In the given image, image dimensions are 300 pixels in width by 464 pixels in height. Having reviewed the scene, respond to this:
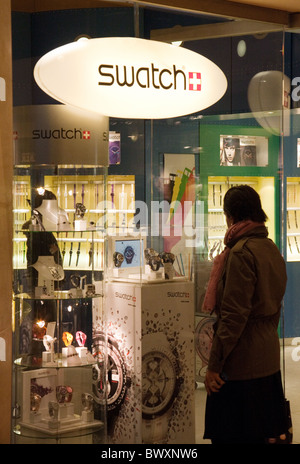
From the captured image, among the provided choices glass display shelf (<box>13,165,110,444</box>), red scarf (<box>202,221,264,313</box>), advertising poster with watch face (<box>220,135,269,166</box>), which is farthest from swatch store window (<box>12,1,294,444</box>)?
red scarf (<box>202,221,264,313</box>)

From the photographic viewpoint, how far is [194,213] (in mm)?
4438

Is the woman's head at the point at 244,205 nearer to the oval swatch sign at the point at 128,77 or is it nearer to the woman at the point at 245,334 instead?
the woman at the point at 245,334

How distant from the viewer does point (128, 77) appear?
11.9 ft

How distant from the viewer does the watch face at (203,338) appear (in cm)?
422

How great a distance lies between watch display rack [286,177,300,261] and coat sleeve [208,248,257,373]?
16.1 feet

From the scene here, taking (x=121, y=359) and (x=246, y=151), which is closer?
(x=121, y=359)

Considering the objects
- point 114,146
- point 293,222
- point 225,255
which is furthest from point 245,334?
point 293,222

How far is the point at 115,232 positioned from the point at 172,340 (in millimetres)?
693

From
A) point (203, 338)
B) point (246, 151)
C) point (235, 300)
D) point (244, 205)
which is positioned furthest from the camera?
point (246, 151)

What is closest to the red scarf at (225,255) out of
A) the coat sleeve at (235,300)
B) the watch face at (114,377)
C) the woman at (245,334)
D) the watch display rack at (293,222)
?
the woman at (245,334)

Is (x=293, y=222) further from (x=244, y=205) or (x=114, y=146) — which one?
(x=244, y=205)

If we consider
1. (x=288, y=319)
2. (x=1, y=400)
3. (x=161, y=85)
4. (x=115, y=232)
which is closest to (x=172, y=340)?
(x=115, y=232)

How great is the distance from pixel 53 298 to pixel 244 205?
42.8 inches
